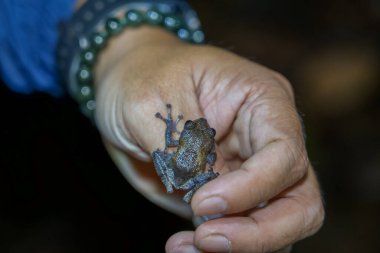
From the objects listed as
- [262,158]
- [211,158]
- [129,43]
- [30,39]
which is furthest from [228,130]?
[30,39]

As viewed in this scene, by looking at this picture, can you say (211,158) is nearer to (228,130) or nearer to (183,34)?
(228,130)

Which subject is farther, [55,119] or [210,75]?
[55,119]

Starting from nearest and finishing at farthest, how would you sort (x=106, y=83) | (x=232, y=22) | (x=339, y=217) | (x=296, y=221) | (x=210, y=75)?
1. (x=296, y=221)
2. (x=210, y=75)
3. (x=106, y=83)
4. (x=339, y=217)
5. (x=232, y=22)

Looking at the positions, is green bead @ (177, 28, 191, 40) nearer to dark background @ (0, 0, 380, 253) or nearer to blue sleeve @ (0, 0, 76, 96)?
dark background @ (0, 0, 380, 253)

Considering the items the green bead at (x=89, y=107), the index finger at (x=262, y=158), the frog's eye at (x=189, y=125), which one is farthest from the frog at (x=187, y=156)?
the green bead at (x=89, y=107)

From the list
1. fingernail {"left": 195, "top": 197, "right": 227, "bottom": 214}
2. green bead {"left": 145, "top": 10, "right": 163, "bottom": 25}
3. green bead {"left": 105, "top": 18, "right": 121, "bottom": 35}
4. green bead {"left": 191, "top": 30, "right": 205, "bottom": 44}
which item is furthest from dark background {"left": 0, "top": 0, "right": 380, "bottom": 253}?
fingernail {"left": 195, "top": 197, "right": 227, "bottom": 214}

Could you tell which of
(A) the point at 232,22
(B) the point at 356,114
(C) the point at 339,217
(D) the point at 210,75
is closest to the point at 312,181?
(D) the point at 210,75

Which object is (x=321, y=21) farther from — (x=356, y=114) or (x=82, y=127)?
(x=82, y=127)
